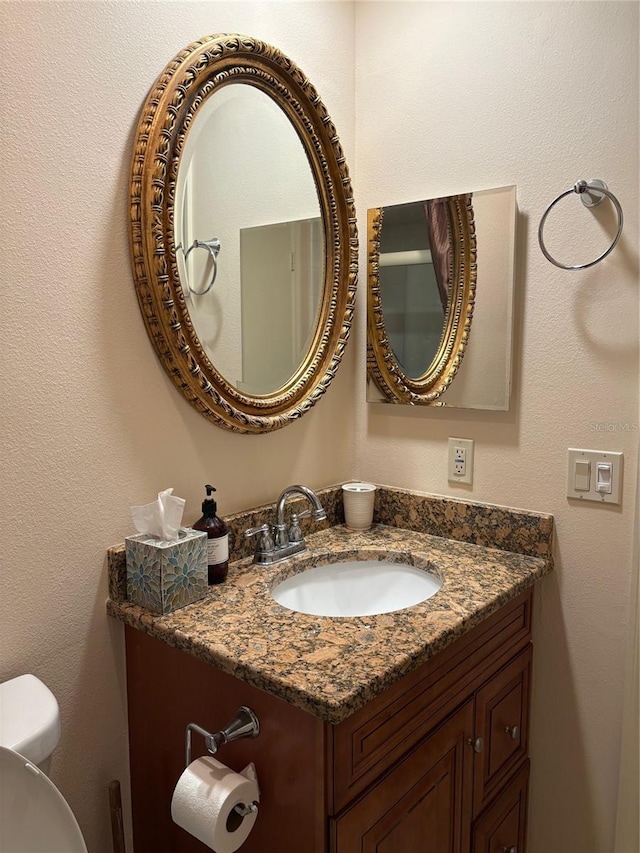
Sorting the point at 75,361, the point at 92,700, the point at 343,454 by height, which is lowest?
the point at 92,700

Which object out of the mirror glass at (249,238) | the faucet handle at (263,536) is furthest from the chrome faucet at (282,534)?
the mirror glass at (249,238)

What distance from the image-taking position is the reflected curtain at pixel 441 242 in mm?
1638

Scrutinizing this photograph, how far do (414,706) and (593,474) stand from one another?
2.21ft

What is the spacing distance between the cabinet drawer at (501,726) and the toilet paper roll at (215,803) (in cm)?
54

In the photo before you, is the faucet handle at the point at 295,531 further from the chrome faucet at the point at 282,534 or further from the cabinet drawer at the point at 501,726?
the cabinet drawer at the point at 501,726

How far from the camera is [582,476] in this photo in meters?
1.50

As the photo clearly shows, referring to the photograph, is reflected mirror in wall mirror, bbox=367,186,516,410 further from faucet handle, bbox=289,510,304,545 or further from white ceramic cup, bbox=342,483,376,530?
faucet handle, bbox=289,510,304,545

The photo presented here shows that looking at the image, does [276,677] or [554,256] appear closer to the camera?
[276,677]

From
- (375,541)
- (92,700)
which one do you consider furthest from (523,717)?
(92,700)

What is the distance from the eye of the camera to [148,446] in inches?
53.4

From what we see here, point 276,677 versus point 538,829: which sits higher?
point 276,677

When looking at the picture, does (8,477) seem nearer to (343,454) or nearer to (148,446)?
(148,446)

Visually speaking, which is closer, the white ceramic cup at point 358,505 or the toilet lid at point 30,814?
the toilet lid at point 30,814

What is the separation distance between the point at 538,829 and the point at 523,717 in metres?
0.31
